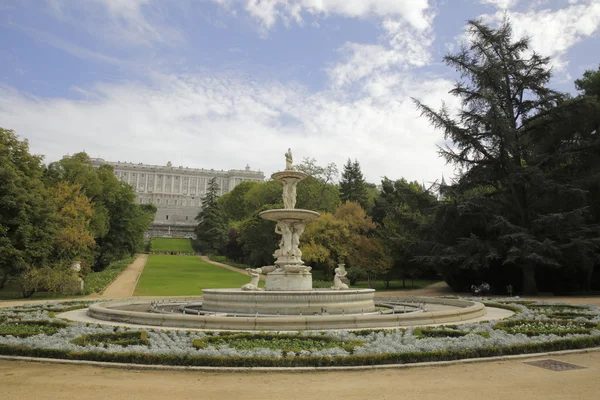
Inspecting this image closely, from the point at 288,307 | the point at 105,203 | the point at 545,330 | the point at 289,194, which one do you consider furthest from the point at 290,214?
the point at 105,203

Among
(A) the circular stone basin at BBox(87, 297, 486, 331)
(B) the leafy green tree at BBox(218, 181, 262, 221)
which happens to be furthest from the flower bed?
(B) the leafy green tree at BBox(218, 181, 262, 221)

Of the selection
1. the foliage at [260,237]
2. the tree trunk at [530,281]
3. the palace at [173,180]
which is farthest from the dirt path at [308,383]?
the palace at [173,180]

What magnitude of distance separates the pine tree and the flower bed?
145ft

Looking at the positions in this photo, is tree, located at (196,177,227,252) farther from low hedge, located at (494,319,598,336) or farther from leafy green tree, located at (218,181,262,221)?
low hedge, located at (494,319,598,336)

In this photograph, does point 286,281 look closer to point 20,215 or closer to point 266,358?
point 266,358

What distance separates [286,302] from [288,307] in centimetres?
19

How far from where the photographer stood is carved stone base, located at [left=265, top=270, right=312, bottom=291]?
1603cm

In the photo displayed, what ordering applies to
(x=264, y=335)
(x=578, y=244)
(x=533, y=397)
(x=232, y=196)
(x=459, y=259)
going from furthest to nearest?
(x=232, y=196)
(x=459, y=259)
(x=578, y=244)
(x=264, y=335)
(x=533, y=397)

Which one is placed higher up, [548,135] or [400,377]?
[548,135]

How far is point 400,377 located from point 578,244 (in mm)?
20437

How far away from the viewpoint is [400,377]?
268 inches

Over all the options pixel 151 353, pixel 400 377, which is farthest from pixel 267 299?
pixel 400 377

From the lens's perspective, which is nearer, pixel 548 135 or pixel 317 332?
pixel 317 332

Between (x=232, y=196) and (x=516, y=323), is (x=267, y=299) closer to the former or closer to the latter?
(x=516, y=323)
